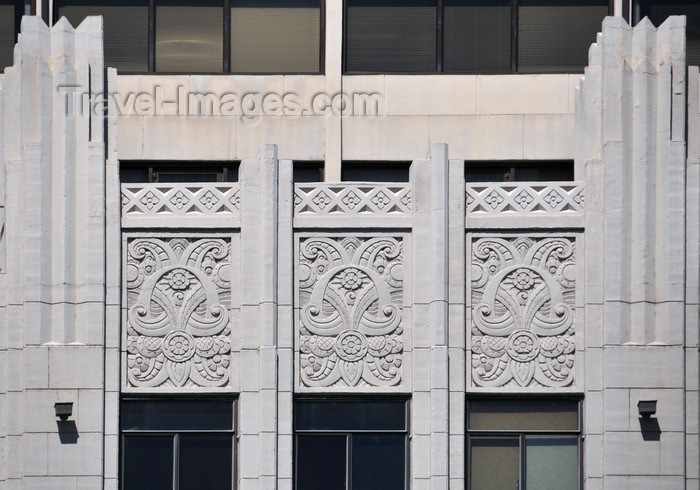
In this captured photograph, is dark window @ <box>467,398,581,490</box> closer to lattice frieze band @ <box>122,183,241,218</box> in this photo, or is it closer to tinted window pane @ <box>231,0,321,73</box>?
lattice frieze band @ <box>122,183,241,218</box>

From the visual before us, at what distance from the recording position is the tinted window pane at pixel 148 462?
27359 millimetres

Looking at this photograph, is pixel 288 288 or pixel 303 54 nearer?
pixel 288 288

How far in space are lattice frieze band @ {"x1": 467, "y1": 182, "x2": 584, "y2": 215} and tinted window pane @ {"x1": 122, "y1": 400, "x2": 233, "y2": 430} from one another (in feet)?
18.1

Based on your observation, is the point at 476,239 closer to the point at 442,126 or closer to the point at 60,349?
the point at 442,126

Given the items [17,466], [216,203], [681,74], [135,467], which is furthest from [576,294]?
[17,466]

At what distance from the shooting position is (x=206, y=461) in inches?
1078

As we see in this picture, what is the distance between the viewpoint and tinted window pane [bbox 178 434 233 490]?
2733 centimetres

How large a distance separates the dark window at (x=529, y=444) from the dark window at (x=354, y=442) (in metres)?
1.28

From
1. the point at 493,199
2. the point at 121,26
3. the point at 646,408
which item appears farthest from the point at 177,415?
the point at 121,26

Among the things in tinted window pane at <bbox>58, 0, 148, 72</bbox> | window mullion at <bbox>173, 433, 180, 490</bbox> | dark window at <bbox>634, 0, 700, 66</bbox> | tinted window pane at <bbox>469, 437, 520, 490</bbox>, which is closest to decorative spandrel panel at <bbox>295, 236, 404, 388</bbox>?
tinted window pane at <bbox>469, 437, 520, 490</bbox>

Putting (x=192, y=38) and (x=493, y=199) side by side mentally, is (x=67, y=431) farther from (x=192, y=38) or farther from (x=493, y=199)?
(x=192, y=38)

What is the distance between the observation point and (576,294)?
27.7 metres

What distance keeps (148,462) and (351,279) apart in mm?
4645

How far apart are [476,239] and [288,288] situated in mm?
3353
